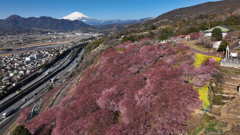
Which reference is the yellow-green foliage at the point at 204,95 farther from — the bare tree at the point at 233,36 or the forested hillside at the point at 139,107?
the bare tree at the point at 233,36

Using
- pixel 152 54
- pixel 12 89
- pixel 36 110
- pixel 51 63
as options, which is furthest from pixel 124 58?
pixel 51 63

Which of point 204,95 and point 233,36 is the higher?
point 233,36

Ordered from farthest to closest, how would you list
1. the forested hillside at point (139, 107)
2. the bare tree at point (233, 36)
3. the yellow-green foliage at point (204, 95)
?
1. the bare tree at point (233, 36)
2. the yellow-green foliage at point (204, 95)
3. the forested hillside at point (139, 107)

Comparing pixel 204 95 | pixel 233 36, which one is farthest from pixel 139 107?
pixel 233 36

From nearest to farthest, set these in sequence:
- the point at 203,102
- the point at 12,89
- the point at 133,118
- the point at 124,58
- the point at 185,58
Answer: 1. the point at 133,118
2. the point at 203,102
3. the point at 185,58
4. the point at 124,58
5. the point at 12,89

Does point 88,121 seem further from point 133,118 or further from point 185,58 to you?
point 185,58

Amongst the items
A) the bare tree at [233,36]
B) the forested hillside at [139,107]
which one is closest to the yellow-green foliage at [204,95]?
the forested hillside at [139,107]

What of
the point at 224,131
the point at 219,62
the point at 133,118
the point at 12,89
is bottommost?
the point at 12,89

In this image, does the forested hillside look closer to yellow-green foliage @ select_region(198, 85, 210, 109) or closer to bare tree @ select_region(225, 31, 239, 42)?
yellow-green foliage @ select_region(198, 85, 210, 109)

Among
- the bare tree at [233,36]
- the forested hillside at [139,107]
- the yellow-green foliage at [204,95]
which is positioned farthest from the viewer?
the bare tree at [233,36]

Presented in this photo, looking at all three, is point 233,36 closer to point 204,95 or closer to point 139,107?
point 204,95

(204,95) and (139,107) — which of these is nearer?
(139,107)
